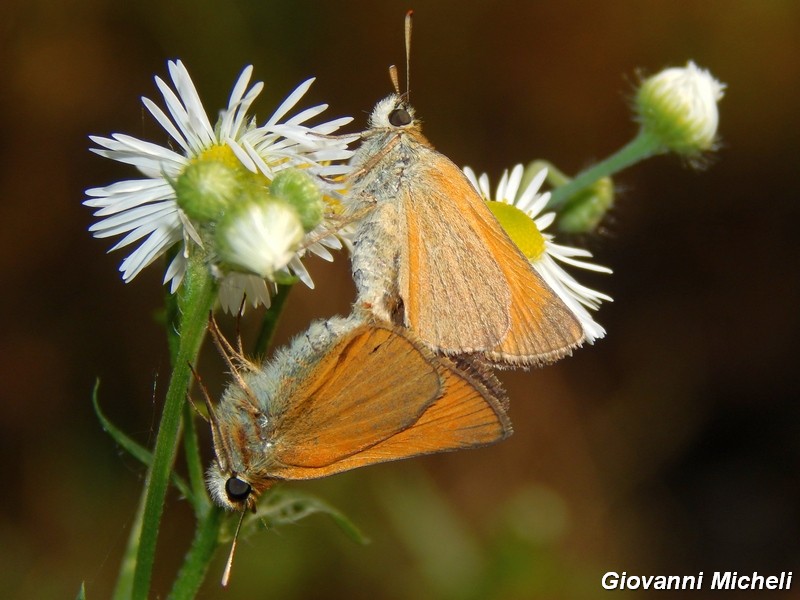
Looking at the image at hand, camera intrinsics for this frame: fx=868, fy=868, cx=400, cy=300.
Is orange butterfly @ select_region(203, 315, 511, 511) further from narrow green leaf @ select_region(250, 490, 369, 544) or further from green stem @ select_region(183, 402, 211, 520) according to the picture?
narrow green leaf @ select_region(250, 490, 369, 544)

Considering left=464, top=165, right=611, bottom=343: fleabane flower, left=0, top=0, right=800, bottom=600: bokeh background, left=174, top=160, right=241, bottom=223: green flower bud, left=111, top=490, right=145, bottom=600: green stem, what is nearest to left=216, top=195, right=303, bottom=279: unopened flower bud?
left=174, top=160, right=241, bottom=223: green flower bud

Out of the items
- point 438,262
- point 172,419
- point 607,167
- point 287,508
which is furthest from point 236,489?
point 607,167

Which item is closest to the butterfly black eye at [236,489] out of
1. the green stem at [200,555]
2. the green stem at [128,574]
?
the green stem at [200,555]

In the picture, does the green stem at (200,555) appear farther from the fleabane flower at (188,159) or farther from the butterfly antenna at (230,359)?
the fleabane flower at (188,159)

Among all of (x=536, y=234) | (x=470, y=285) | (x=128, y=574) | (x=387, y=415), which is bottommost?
(x=128, y=574)

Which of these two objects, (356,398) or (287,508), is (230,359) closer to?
(356,398)

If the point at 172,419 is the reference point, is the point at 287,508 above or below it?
below

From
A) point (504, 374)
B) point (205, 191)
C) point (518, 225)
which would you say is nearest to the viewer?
point (205, 191)
